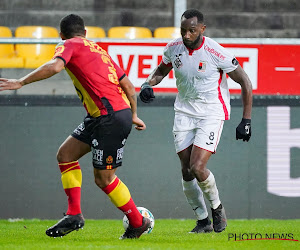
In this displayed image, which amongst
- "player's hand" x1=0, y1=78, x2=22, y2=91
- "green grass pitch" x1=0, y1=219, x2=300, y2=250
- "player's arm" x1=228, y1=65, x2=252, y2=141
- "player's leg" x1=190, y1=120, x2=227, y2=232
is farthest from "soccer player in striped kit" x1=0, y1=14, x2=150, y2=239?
"player's arm" x1=228, y1=65, x2=252, y2=141

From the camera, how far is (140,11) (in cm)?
975

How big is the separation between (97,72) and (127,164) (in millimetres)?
2828

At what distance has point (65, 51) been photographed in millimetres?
5492

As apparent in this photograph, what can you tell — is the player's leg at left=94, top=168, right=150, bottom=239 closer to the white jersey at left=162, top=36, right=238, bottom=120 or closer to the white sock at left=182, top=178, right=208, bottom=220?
the white sock at left=182, top=178, right=208, bottom=220

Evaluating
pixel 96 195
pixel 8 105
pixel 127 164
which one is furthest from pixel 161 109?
pixel 8 105

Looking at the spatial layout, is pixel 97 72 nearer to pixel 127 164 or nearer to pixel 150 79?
pixel 150 79

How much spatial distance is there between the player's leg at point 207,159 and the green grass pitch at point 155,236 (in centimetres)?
21

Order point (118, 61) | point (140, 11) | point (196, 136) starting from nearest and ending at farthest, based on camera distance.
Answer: point (196, 136) → point (118, 61) → point (140, 11)

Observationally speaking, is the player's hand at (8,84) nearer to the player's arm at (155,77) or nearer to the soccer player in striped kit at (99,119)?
the soccer player in striped kit at (99,119)

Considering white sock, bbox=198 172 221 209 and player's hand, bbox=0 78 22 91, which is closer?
player's hand, bbox=0 78 22 91

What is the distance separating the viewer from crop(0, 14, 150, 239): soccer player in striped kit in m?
5.66

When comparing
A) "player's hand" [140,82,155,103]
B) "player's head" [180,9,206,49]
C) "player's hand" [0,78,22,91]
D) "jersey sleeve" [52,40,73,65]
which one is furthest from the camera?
"player's hand" [140,82,155,103]

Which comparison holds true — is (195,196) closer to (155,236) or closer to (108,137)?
(155,236)

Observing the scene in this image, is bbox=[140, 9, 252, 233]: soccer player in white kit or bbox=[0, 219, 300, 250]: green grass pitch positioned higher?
bbox=[140, 9, 252, 233]: soccer player in white kit
